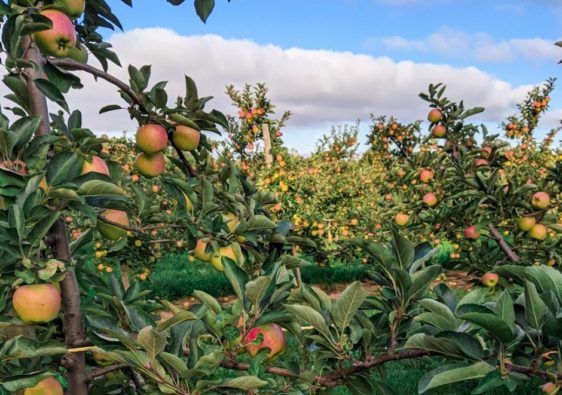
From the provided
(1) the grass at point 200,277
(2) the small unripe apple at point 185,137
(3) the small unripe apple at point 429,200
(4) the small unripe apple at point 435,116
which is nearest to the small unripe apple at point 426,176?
(3) the small unripe apple at point 429,200

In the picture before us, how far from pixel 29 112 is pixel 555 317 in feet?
4.36

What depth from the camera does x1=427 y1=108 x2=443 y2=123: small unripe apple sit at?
393 cm

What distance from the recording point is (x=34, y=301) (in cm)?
131

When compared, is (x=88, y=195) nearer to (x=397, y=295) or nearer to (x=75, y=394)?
(x=75, y=394)

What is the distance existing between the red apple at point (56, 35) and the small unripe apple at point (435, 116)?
9.83ft

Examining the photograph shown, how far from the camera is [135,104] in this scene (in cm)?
166

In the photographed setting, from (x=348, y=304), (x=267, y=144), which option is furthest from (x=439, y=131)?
(x=267, y=144)

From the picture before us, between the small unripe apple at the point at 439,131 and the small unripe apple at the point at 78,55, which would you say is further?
the small unripe apple at the point at 439,131

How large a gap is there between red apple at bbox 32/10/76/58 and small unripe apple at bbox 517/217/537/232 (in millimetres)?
2793

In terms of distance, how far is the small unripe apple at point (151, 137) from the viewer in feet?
5.31

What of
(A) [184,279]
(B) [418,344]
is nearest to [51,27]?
(B) [418,344]

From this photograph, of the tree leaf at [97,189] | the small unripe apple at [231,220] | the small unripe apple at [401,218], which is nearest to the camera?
the tree leaf at [97,189]

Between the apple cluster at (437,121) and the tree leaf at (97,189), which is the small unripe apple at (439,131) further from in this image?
the tree leaf at (97,189)

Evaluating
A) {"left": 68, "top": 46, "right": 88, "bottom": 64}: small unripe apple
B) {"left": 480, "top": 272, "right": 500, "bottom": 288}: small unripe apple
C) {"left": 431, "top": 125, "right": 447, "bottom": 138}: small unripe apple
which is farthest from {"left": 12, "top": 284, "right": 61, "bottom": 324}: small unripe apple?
{"left": 431, "top": 125, "right": 447, "bottom": 138}: small unripe apple
